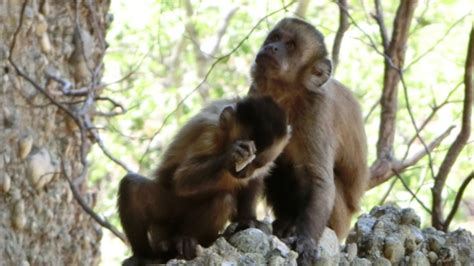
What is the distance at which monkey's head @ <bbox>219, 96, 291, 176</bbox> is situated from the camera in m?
3.96

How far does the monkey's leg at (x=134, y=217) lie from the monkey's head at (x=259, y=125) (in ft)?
1.62

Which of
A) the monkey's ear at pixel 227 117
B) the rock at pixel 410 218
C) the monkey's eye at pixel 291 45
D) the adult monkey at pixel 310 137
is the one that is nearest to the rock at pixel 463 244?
the rock at pixel 410 218

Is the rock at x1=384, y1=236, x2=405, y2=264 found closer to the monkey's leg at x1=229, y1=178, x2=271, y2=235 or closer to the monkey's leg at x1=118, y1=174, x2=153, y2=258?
the monkey's leg at x1=229, y1=178, x2=271, y2=235

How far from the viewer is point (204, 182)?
4.07 metres

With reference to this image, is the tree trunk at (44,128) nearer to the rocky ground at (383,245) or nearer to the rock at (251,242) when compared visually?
the rocky ground at (383,245)

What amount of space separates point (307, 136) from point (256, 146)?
3.30 ft

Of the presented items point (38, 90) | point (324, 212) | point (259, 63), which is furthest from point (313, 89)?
point (38, 90)

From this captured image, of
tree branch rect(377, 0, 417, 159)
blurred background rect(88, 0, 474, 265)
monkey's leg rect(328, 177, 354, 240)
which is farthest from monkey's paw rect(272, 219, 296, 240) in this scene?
blurred background rect(88, 0, 474, 265)

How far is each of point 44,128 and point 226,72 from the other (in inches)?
255

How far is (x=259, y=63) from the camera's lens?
5164mm

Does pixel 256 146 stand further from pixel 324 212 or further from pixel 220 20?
pixel 220 20

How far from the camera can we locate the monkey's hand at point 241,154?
154 inches

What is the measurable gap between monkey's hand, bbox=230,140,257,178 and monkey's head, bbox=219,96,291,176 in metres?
0.06

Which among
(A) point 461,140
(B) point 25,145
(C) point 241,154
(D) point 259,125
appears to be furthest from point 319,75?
(B) point 25,145
